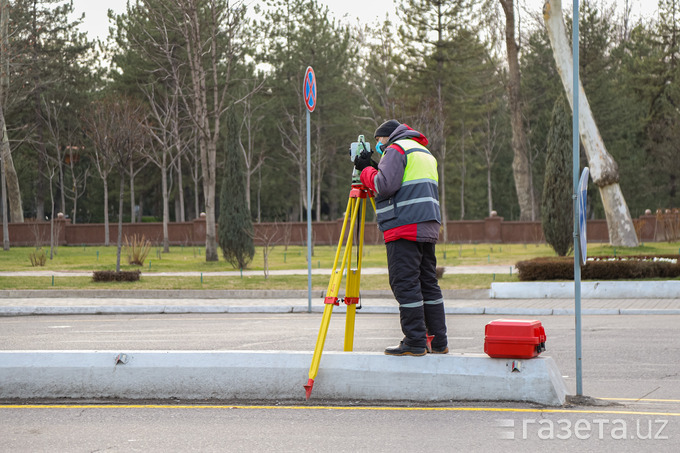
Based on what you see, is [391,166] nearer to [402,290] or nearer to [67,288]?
[402,290]

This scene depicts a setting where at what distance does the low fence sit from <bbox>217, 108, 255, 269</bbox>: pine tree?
54.8ft

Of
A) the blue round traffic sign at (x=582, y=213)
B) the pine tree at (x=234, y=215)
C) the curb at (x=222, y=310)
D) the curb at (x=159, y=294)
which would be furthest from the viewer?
the pine tree at (x=234, y=215)

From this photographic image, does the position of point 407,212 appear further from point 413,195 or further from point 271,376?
point 271,376

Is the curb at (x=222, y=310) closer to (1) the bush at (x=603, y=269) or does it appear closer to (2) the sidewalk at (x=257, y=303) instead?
(2) the sidewalk at (x=257, y=303)

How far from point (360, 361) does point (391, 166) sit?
156cm

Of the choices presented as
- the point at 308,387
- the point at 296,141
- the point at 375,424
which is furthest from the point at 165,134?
the point at 375,424

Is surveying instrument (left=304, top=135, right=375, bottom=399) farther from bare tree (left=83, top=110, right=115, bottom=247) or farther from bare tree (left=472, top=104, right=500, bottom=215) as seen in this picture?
bare tree (left=472, top=104, right=500, bottom=215)

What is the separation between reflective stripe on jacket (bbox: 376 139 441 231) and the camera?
6.38m

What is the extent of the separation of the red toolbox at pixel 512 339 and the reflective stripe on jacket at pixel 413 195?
967 mm

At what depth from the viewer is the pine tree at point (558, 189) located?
27906 mm

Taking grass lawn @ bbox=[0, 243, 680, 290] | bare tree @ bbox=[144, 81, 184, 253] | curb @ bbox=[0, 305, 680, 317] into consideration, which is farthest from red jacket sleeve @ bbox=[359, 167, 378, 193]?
bare tree @ bbox=[144, 81, 184, 253]

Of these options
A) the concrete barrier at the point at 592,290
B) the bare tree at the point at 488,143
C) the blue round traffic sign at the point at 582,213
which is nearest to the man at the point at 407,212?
the blue round traffic sign at the point at 582,213

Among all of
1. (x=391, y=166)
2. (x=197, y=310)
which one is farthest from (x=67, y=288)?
(x=391, y=166)

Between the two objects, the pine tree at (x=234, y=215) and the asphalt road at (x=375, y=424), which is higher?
the pine tree at (x=234, y=215)
